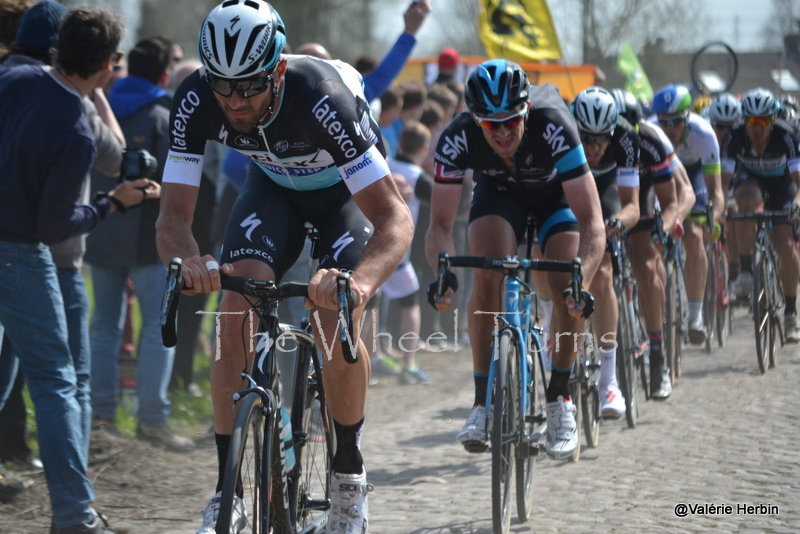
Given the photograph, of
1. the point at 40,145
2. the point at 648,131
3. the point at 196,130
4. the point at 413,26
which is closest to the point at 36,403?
the point at 40,145

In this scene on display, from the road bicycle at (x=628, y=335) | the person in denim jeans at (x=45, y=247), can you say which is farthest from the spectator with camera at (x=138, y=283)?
the road bicycle at (x=628, y=335)

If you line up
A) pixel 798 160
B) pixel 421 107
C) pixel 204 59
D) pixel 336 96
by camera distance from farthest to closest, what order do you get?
pixel 421 107, pixel 798 160, pixel 336 96, pixel 204 59

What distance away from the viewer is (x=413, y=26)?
321 inches

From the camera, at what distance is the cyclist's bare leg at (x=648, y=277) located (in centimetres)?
858

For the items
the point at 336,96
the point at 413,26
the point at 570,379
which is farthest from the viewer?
the point at 413,26

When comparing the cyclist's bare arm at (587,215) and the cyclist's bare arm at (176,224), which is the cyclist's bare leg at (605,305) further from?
the cyclist's bare arm at (176,224)

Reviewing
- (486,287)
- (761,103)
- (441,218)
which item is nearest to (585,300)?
(486,287)

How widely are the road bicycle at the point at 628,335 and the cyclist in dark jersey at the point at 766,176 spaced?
9.40 feet

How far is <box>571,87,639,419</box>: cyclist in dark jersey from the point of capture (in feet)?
23.6

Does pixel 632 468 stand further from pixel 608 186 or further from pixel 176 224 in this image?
pixel 176 224

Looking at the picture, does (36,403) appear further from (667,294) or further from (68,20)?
(667,294)

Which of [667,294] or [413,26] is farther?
[667,294]

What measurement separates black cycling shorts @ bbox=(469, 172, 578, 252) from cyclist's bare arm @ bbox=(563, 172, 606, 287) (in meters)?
0.50

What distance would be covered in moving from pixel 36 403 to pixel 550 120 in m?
3.05
